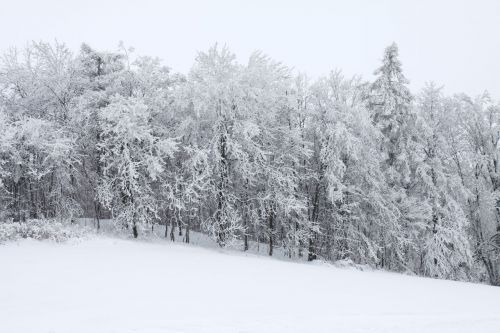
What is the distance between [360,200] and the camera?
23.7m

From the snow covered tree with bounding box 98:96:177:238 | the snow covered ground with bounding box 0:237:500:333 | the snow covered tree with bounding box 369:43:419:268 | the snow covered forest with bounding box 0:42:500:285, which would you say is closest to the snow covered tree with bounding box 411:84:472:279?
the snow covered forest with bounding box 0:42:500:285

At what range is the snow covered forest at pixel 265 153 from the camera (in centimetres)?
2156

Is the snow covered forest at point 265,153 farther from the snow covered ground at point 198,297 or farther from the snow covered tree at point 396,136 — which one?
the snow covered ground at point 198,297

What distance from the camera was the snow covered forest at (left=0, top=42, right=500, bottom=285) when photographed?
21562mm

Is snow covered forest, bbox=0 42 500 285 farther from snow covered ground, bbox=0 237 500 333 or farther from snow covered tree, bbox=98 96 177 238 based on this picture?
snow covered ground, bbox=0 237 500 333

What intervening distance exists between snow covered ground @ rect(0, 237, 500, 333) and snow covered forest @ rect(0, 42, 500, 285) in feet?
20.6

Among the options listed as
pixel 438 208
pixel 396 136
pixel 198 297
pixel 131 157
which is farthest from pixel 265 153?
pixel 198 297

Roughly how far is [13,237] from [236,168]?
453 inches

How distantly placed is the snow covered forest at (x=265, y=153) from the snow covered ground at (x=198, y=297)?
20.6 ft

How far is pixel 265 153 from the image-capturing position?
70.6 ft

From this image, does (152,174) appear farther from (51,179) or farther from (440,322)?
(440,322)

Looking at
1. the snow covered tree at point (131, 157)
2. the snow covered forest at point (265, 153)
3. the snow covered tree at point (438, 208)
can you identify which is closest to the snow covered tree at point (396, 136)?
the snow covered forest at point (265, 153)

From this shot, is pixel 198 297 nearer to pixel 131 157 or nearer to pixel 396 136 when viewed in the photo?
pixel 131 157

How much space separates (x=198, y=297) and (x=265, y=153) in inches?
492
